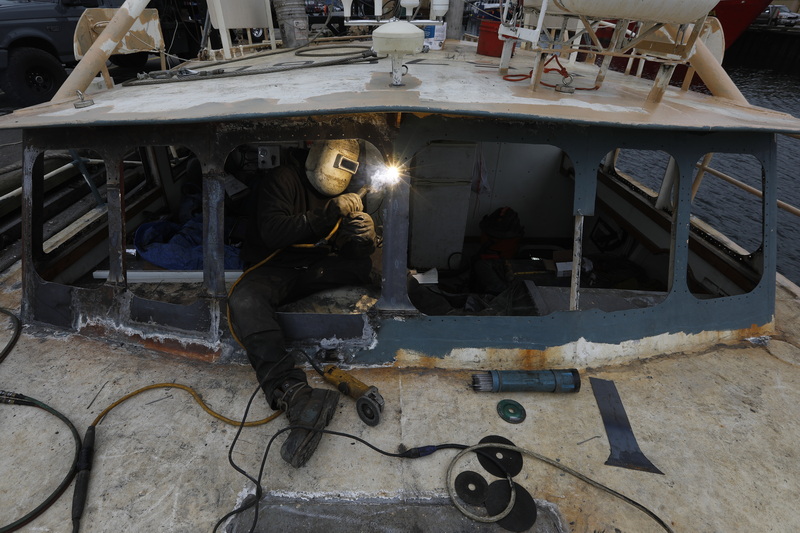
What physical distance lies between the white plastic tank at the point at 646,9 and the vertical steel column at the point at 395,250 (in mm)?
1346

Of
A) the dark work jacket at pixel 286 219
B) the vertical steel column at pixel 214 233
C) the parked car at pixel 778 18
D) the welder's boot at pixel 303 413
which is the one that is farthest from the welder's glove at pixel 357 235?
the parked car at pixel 778 18

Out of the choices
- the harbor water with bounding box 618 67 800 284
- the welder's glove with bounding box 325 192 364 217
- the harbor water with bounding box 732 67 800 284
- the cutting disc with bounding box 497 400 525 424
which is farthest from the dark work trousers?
the harbor water with bounding box 732 67 800 284

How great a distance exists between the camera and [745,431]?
2.52 meters

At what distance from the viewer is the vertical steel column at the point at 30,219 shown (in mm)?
2992

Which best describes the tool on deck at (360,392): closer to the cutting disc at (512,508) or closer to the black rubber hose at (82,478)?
the cutting disc at (512,508)

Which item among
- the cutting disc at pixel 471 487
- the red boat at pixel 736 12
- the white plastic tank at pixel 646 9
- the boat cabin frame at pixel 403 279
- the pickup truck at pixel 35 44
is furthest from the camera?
the red boat at pixel 736 12

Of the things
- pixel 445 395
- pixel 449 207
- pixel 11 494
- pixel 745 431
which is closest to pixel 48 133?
pixel 11 494

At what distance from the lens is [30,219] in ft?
10.1

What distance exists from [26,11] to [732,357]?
14542mm

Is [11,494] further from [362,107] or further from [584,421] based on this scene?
[584,421]

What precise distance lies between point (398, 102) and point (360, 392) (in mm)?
1693

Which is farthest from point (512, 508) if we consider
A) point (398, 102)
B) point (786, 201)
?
point (786, 201)

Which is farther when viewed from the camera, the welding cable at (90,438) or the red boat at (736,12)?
the red boat at (736,12)

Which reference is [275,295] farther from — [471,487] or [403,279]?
[471,487]
